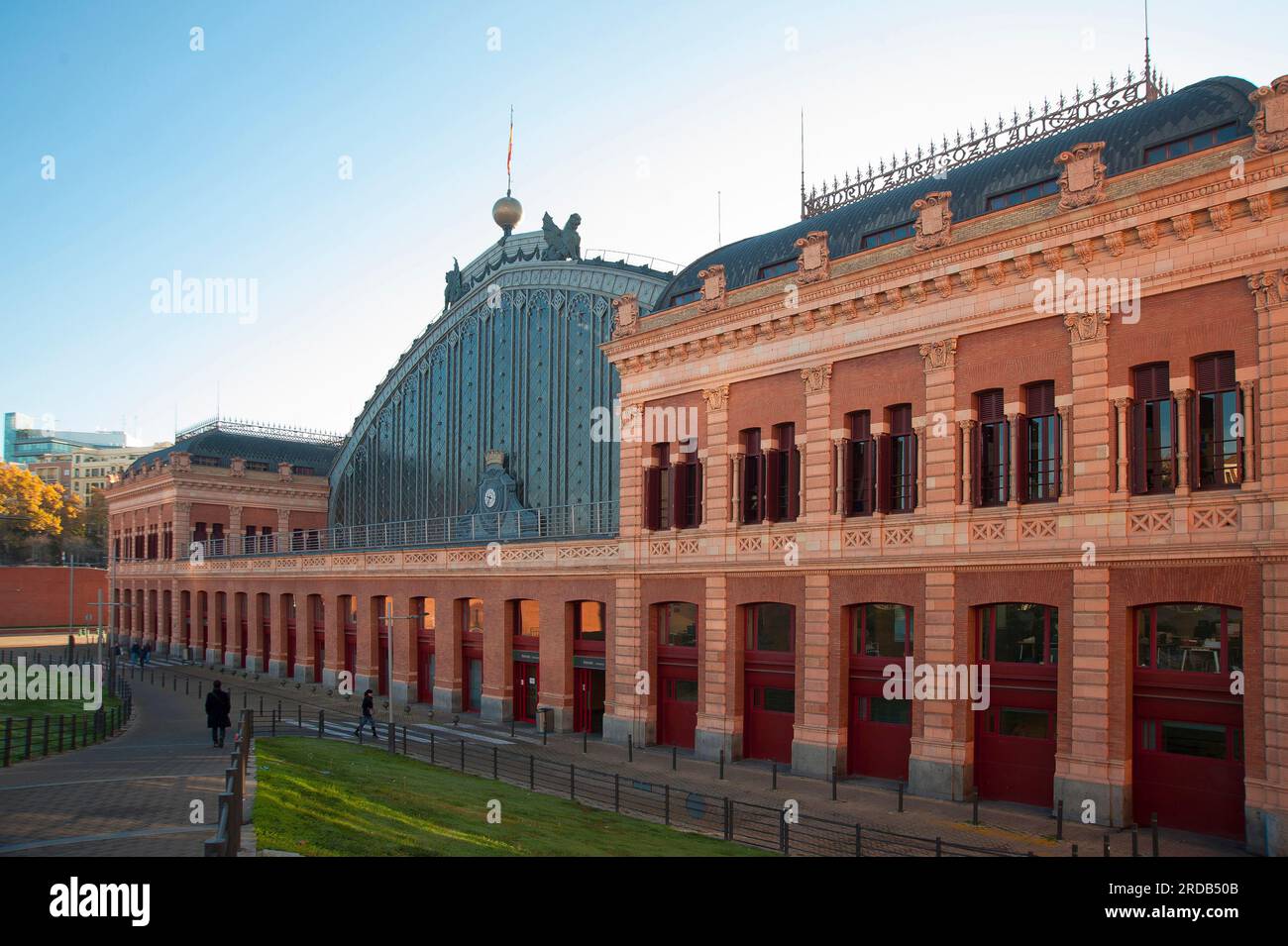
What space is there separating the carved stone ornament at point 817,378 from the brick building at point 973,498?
99mm

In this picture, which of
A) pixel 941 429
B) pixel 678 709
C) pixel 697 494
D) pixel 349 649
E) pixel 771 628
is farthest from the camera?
pixel 349 649

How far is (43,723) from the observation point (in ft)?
121

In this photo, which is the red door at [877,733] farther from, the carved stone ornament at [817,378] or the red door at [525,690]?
the red door at [525,690]

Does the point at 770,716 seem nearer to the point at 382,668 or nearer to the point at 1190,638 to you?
the point at 1190,638

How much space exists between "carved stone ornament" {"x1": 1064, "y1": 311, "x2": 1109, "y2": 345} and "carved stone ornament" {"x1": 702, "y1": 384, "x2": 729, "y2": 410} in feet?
40.2

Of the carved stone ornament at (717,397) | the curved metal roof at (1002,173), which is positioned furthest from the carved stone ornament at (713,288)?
the carved stone ornament at (717,397)

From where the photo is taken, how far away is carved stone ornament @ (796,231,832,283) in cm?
3238

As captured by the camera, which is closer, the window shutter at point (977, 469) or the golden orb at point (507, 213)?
the window shutter at point (977, 469)

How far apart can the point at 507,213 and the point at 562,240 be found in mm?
8266

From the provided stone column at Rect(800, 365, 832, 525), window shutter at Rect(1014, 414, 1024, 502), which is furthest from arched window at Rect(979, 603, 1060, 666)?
stone column at Rect(800, 365, 832, 525)

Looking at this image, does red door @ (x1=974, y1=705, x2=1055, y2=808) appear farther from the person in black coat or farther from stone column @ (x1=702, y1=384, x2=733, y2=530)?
the person in black coat

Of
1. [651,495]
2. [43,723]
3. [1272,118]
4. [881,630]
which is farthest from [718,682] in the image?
[43,723]

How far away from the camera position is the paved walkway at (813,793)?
2302 cm
